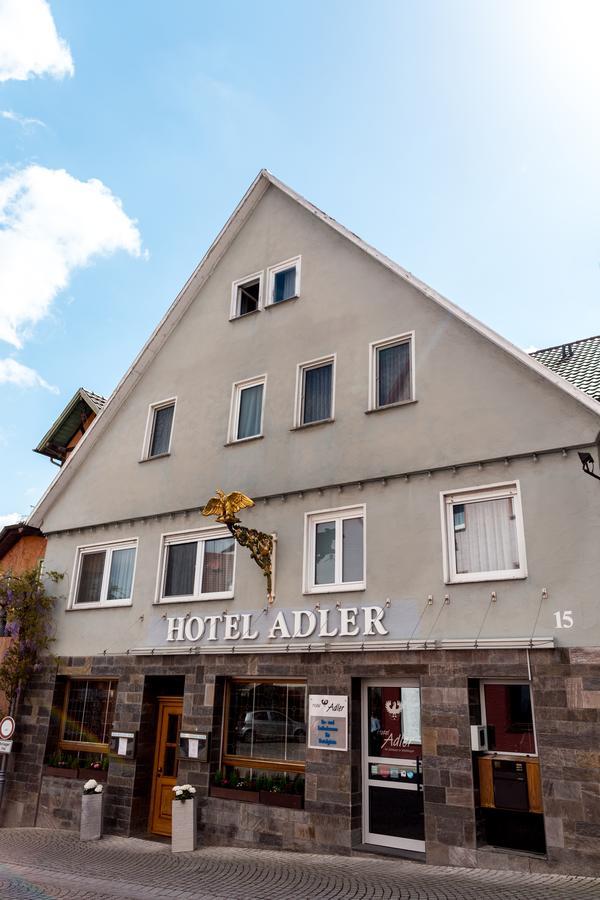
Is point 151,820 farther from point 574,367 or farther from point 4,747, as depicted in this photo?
point 574,367

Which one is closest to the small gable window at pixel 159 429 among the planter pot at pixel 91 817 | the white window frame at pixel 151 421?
the white window frame at pixel 151 421

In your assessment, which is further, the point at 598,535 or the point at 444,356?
the point at 444,356

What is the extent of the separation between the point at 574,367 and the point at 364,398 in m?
4.07

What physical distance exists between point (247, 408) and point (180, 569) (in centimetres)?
358

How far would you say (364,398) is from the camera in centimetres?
1288

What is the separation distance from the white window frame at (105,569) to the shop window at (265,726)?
3409 mm

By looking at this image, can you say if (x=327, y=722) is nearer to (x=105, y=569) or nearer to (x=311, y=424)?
(x=311, y=424)

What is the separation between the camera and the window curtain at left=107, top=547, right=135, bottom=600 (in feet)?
49.8

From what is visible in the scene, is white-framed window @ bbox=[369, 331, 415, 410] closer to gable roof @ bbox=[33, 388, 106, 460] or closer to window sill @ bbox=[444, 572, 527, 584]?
window sill @ bbox=[444, 572, 527, 584]

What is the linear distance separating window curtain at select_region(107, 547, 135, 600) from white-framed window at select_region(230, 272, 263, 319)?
5783 mm

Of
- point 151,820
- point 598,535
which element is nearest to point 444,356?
point 598,535

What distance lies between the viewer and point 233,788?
12172 mm

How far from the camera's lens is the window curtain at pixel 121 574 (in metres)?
15.2

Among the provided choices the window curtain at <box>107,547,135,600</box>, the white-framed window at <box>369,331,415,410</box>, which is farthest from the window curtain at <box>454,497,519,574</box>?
the window curtain at <box>107,547,135,600</box>
